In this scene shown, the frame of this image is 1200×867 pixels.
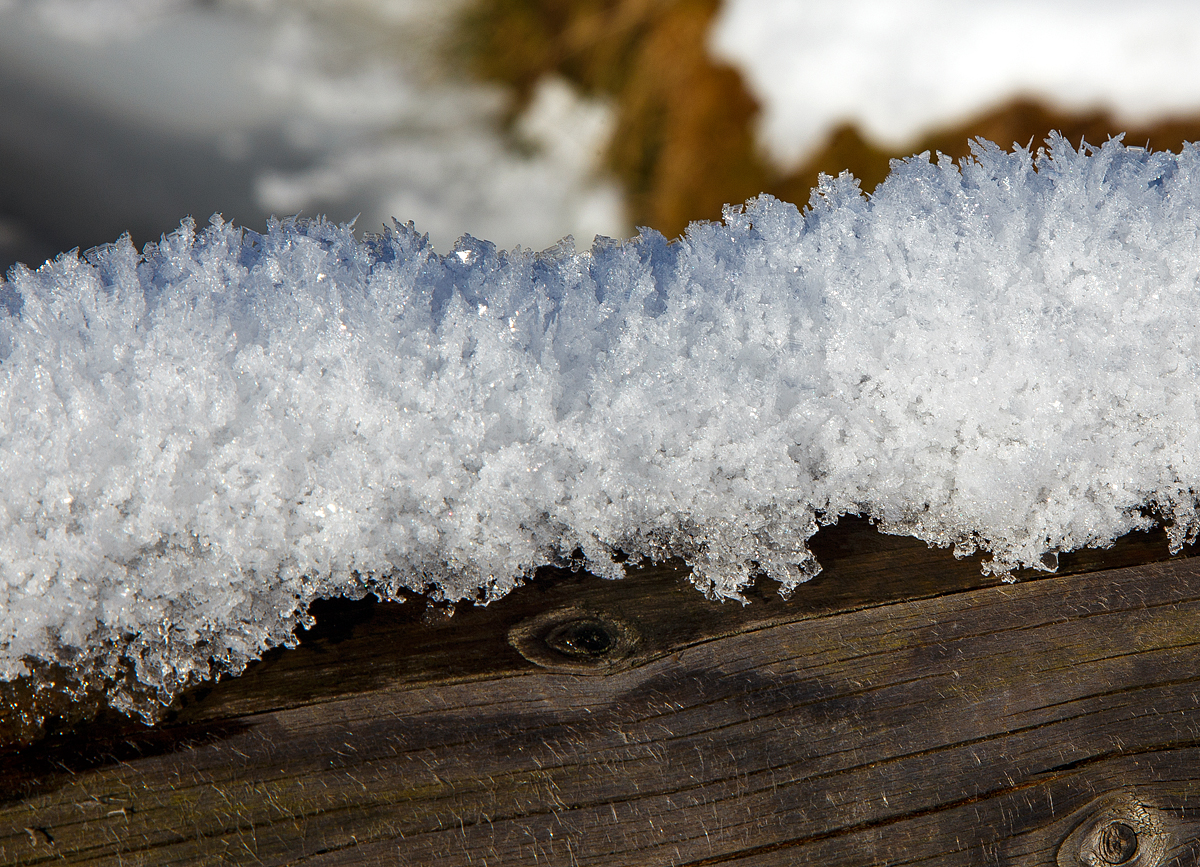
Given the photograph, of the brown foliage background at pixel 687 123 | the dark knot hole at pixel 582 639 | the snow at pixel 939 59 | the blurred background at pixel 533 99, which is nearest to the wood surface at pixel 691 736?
the dark knot hole at pixel 582 639

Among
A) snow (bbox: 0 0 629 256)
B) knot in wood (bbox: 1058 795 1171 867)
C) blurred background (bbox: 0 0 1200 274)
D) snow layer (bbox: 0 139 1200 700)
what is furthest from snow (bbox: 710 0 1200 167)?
knot in wood (bbox: 1058 795 1171 867)

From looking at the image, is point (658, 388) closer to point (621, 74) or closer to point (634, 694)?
point (634, 694)

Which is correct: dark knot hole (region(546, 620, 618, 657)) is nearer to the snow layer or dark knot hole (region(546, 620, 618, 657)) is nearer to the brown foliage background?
the snow layer

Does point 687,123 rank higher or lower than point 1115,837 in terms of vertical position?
higher

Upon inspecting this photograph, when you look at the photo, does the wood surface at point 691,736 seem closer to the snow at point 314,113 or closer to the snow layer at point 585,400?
the snow layer at point 585,400

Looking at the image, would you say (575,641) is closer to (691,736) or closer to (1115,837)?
(691,736)

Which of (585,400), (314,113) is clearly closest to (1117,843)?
(585,400)

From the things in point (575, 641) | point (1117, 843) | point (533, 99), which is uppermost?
point (533, 99)
